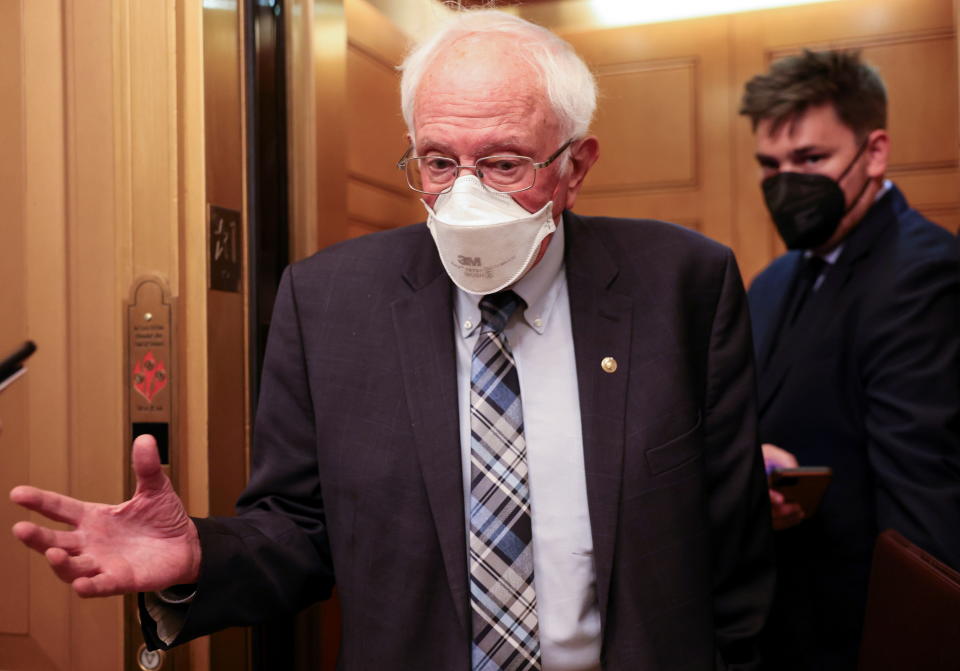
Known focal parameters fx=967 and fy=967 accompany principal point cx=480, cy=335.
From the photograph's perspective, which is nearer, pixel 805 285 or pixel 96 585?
pixel 96 585

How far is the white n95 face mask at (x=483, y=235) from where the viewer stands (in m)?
1.42

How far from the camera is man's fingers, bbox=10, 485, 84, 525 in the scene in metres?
1.08

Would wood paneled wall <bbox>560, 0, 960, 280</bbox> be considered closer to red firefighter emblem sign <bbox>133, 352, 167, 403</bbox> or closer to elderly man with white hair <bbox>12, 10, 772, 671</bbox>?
elderly man with white hair <bbox>12, 10, 772, 671</bbox>

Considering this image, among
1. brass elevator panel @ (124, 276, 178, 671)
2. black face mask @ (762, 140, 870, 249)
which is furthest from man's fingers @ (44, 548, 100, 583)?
black face mask @ (762, 140, 870, 249)

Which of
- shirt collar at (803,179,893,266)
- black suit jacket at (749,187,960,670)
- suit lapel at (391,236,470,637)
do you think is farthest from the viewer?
shirt collar at (803,179,893,266)

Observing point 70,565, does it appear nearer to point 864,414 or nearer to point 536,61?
point 536,61

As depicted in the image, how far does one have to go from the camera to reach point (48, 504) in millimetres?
1120

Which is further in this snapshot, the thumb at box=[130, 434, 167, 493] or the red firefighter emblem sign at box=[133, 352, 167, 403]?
the red firefighter emblem sign at box=[133, 352, 167, 403]

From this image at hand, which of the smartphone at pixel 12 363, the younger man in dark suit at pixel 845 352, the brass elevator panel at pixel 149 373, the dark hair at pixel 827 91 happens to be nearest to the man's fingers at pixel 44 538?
the smartphone at pixel 12 363

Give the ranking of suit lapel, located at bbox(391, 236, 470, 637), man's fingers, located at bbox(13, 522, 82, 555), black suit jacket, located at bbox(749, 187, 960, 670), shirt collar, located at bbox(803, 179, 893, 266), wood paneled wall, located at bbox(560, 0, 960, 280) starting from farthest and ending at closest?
wood paneled wall, located at bbox(560, 0, 960, 280) → shirt collar, located at bbox(803, 179, 893, 266) → black suit jacket, located at bbox(749, 187, 960, 670) → suit lapel, located at bbox(391, 236, 470, 637) → man's fingers, located at bbox(13, 522, 82, 555)

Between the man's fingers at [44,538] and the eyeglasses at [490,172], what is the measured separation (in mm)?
695

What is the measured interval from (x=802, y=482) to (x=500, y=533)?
2.65 ft

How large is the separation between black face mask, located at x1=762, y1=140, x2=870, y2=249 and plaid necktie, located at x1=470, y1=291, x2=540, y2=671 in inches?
40.1

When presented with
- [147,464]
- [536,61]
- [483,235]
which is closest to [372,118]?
[536,61]
